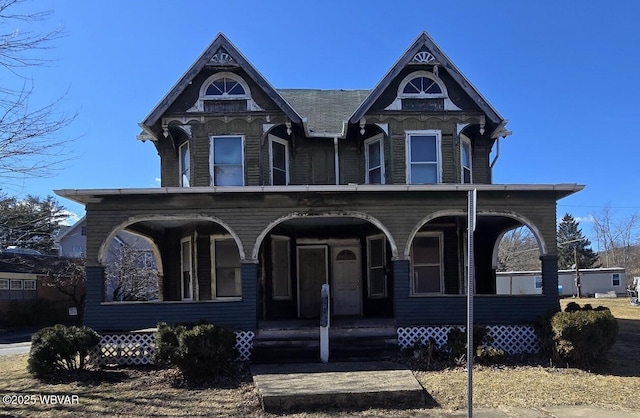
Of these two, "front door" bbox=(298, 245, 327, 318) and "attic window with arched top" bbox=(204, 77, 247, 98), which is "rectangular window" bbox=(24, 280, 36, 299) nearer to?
"front door" bbox=(298, 245, 327, 318)

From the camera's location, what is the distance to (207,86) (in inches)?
638

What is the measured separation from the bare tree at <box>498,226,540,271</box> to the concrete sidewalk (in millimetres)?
47729

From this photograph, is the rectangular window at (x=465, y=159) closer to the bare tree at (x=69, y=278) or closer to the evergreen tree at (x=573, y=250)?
the bare tree at (x=69, y=278)

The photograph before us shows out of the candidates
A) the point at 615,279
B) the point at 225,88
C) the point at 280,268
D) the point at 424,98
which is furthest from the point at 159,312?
the point at 615,279

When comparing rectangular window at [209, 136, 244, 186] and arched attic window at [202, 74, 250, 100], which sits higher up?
arched attic window at [202, 74, 250, 100]

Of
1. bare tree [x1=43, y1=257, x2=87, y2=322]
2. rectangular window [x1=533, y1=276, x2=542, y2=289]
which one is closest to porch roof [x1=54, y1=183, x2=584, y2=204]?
bare tree [x1=43, y1=257, x2=87, y2=322]

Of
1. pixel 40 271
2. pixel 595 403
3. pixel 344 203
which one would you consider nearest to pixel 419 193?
pixel 344 203

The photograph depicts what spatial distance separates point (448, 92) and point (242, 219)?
23.3ft

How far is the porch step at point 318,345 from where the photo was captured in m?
13.0

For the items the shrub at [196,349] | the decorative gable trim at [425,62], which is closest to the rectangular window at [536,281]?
the decorative gable trim at [425,62]

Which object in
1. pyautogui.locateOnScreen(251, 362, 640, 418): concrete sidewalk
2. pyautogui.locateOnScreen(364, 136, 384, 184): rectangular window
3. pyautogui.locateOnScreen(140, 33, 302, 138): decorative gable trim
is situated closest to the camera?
pyautogui.locateOnScreen(251, 362, 640, 418): concrete sidewalk

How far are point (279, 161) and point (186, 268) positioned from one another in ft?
14.6

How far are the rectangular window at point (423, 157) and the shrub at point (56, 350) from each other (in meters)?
9.46

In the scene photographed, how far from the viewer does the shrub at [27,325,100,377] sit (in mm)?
11555
